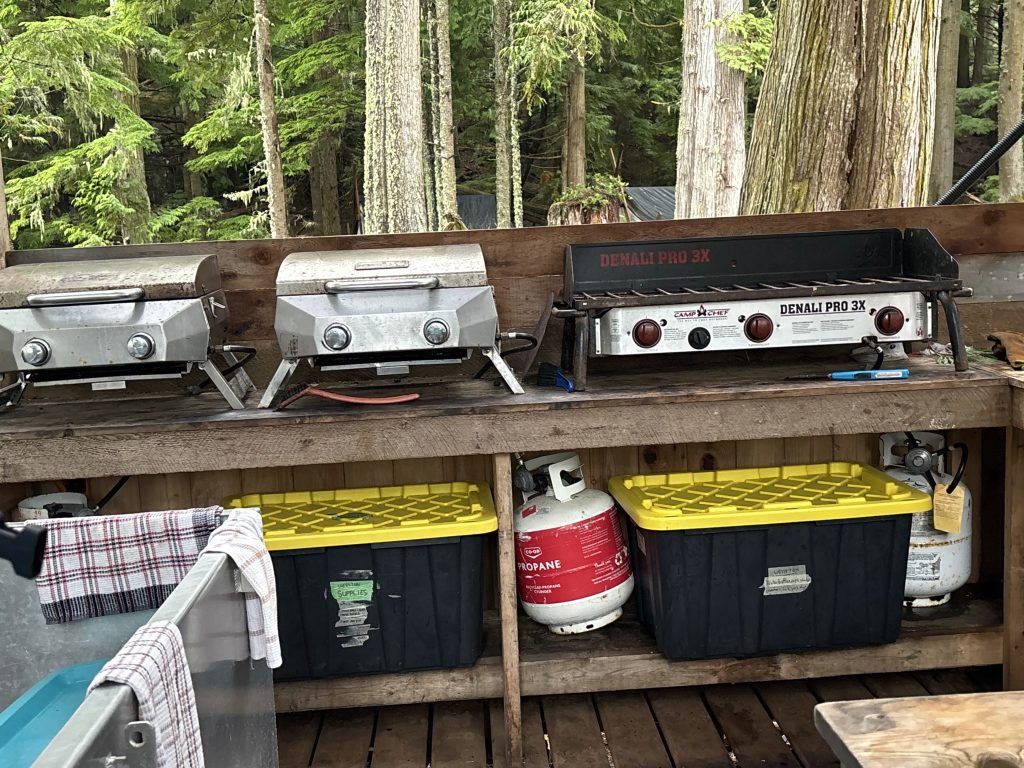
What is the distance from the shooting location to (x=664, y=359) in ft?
8.18

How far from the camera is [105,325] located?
1.88 meters

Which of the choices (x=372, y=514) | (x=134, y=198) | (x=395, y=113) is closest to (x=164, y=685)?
(x=372, y=514)

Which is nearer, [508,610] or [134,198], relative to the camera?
[508,610]

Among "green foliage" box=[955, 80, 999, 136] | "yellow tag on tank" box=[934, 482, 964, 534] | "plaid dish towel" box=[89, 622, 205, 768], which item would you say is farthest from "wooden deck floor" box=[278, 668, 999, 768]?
"green foliage" box=[955, 80, 999, 136]

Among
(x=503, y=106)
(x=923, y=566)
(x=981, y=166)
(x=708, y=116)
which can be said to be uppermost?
(x=503, y=106)

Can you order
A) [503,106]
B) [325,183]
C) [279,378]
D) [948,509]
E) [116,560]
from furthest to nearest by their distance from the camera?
[325,183] < [503,106] < [948,509] < [279,378] < [116,560]

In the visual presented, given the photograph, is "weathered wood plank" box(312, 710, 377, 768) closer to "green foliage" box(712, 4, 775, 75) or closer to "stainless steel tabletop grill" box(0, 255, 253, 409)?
"stainless steel tabletop grill" box(0, 255, 253, 409)

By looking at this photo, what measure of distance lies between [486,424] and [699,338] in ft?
1.69

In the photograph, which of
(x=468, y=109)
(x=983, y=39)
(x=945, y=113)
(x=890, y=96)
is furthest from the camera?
(x=983, y=39)

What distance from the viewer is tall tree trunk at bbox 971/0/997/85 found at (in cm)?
1641

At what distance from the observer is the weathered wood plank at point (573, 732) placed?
6.75 feet

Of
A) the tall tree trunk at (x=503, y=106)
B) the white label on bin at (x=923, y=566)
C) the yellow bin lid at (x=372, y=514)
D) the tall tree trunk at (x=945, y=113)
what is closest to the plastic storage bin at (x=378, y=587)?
the yellow bin lid at (x=372, y=514)

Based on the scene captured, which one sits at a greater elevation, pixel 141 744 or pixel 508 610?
pixel 141 744

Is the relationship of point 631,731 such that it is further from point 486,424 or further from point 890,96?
point 890,96
